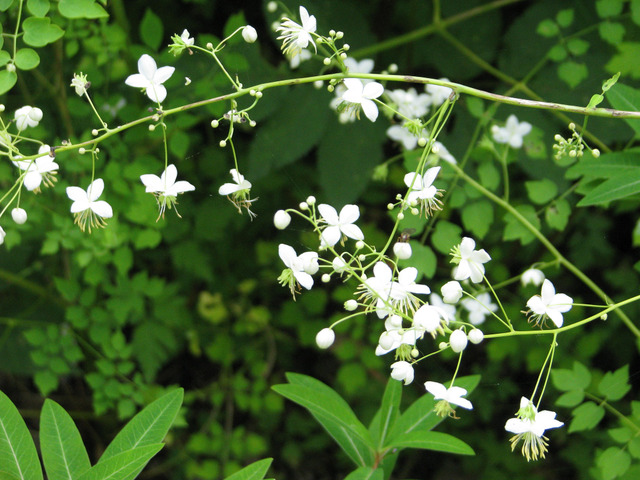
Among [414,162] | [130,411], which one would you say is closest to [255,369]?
[130,411]

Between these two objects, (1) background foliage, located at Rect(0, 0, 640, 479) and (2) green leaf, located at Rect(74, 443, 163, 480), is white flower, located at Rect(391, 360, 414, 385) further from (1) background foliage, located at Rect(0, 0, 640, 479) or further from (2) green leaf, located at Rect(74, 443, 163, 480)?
(1) background foliage, located at Rect(0, 0, 640, 479)

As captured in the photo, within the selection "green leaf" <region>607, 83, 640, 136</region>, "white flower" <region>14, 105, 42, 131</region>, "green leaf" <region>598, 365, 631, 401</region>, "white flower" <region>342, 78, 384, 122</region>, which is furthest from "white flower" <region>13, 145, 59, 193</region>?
"green leaf" <region>598, 365, 631, 401</region>

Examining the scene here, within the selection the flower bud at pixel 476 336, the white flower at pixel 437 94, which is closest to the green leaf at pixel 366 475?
the flower bud at pixel 476 336

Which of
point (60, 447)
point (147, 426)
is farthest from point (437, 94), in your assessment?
point (60, 447)

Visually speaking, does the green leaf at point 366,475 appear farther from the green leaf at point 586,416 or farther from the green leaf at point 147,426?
the green leaf at point 586,416

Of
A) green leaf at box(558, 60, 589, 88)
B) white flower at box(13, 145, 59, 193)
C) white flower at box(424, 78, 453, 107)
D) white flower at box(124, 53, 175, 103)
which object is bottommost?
white flower at box(13, 145, 59, 193)

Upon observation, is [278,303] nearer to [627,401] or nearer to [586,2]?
[627,401]
